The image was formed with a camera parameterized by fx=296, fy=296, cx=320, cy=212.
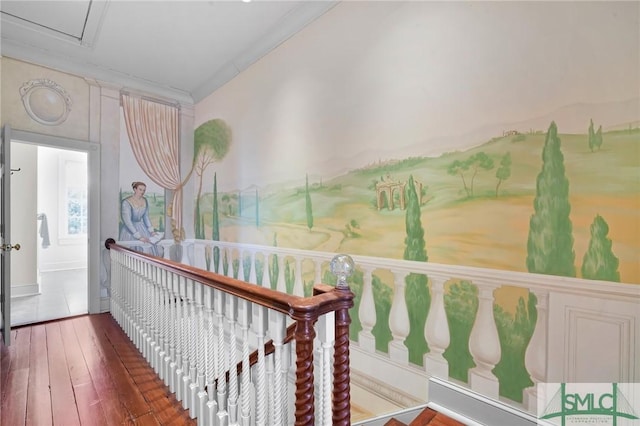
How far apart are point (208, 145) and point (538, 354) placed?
13.8 ft

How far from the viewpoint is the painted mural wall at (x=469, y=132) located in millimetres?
1318

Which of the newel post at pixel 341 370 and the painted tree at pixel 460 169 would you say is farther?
the painted tree at pixel 460 169

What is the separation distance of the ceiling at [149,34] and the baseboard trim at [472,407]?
300cm

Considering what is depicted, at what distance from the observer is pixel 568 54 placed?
141cm

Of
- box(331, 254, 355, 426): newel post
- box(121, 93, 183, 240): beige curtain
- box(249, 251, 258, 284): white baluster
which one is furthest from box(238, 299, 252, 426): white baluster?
box(121, 93, 183, 240): beige curtain

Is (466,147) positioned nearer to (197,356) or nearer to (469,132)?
(469,132)

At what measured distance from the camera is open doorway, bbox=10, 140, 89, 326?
4082mm

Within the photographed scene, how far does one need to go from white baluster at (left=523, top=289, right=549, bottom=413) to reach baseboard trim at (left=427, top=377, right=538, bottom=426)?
0.08m

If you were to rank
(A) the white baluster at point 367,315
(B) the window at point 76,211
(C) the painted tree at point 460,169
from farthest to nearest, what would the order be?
(B) the window at point 76,211
(A) the white baluster at point 367,315
(C) the painted tree at point 460,169

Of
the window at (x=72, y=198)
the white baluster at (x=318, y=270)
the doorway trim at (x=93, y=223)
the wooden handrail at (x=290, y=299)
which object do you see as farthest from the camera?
the window at (x=72, y=198)

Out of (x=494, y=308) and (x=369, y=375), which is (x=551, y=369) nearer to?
(x=494, y=308)

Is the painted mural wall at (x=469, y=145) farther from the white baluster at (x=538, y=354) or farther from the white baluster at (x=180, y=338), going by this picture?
the white baluster at (x=180, y=338)

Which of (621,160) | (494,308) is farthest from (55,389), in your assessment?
(621,160)

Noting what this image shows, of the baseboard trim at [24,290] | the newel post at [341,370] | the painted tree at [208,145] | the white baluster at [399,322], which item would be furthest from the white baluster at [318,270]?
the baseboard trim at [24,290]
